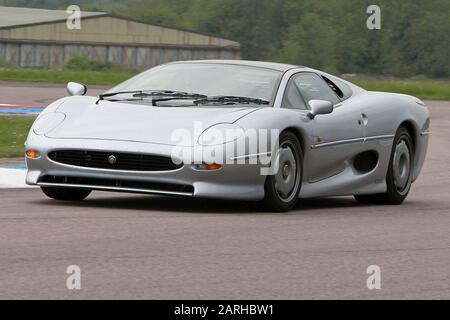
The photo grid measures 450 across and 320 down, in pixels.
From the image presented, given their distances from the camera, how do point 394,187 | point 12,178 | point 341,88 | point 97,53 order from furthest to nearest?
point 97,53
point 12,178
point 341,88
point 394,187

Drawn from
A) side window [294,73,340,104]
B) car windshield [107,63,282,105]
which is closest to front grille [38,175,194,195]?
car windshield [107,63,282,105]

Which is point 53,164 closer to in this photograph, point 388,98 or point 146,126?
point 146,126

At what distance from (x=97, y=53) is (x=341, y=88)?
75.5 m

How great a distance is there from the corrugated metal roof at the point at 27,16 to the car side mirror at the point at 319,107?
71925mm

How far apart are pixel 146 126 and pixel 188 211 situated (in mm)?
717

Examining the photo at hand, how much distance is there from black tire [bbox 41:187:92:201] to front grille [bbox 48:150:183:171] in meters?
0.56

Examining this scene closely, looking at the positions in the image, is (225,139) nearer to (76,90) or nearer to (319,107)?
(319,107)

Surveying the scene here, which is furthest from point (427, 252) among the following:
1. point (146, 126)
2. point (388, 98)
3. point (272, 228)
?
point (388, 98)

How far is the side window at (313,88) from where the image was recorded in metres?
10.6

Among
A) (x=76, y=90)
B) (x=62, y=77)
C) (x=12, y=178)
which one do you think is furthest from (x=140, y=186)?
(x=62, y=77)

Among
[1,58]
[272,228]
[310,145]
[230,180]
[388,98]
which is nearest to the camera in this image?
[272,228]

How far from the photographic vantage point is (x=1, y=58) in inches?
3179

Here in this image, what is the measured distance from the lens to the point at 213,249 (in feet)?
24.2
